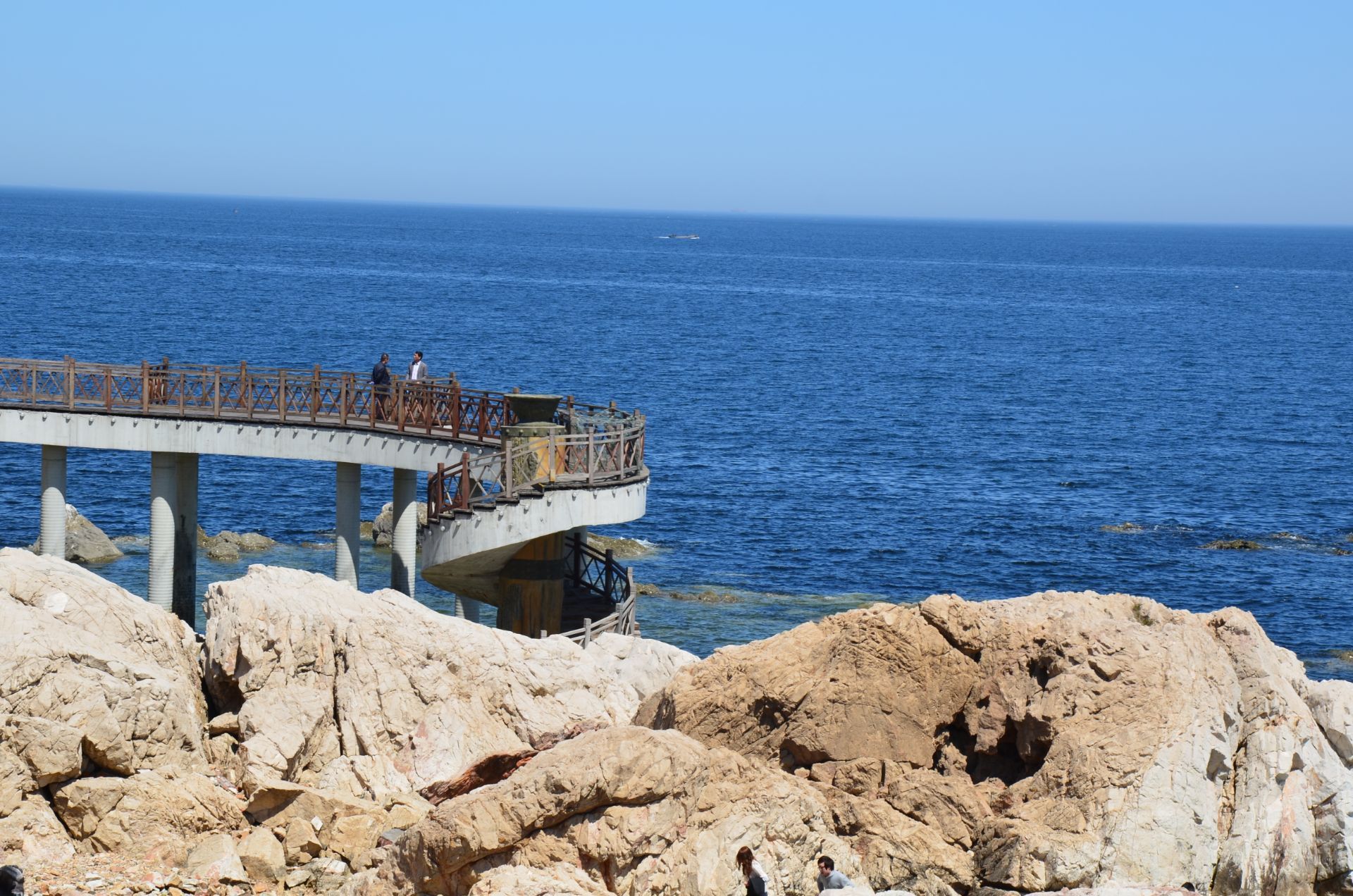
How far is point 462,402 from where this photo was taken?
3269 centimetres

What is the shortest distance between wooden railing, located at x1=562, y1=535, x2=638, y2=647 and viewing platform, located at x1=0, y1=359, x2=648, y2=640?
36 millimetres

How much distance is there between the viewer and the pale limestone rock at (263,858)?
63.3ft

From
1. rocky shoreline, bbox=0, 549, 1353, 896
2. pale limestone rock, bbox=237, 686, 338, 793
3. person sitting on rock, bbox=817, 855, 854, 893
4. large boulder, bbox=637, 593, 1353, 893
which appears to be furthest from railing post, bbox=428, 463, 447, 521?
person sitting on rock, bbox=817, 855, 854, 893

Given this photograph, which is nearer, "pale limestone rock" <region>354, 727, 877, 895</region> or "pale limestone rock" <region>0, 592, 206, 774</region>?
"pale limestone rock" <region>354, 727, 877, 895</region>

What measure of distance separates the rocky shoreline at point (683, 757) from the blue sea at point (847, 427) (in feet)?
59.4

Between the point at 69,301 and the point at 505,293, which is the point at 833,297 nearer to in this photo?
the point at 505,293

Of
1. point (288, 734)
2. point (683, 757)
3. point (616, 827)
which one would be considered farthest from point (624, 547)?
point (616, 827)

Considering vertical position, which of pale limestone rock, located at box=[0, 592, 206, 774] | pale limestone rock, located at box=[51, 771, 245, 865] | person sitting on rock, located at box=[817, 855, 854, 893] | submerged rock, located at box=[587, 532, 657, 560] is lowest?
submerged rock, located at box=[587, 532, 657, 560]

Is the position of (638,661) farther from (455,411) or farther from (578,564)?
(455,411)

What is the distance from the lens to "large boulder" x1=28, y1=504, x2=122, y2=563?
146 ft

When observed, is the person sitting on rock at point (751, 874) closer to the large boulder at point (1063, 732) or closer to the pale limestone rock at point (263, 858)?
the large boulder at point (1063, 732)

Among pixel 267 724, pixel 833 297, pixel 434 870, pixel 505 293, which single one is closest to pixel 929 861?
pixel 434 870

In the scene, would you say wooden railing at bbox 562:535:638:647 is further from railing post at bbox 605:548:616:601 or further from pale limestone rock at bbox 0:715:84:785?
pale limestone rock at bbox 0:715:84:785

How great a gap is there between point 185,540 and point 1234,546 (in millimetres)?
32616
